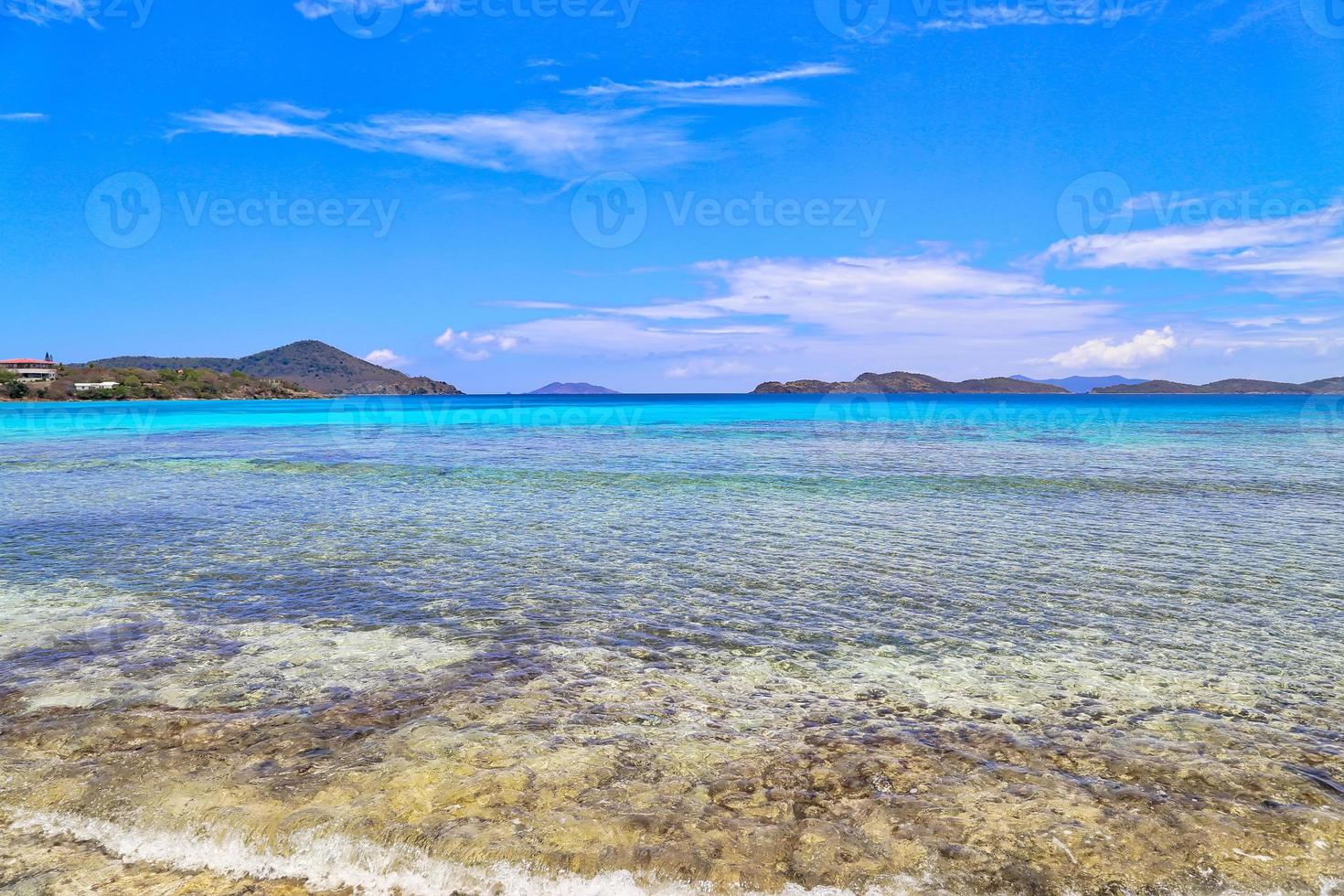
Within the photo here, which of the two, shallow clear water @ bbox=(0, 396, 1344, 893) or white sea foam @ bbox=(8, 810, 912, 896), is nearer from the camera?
white sea foam @ bbox=(8, 810, 912, 896)

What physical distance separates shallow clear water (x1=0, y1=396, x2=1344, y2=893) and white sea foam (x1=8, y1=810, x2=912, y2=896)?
0.02 m

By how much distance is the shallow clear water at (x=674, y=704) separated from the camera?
5070 mm

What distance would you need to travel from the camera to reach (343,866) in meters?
4.97

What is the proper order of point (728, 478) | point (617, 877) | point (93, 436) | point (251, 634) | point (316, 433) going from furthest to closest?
point (316, 433) → point (93, 436) → point (728, 478) → point (251, 634) → point (617, 877)

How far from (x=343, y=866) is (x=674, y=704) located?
3.36 m

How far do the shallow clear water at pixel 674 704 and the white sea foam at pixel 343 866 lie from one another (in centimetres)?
2

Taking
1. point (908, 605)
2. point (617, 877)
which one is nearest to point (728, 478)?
point (908, 605)

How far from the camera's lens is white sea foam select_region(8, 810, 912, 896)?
4.75m

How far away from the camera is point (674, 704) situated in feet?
24.9

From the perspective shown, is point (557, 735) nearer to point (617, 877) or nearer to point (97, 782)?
point (617, 877)

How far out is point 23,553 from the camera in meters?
14.7

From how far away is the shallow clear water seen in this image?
507cm

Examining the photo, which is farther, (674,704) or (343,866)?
(674,704)

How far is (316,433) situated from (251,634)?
192 feet
